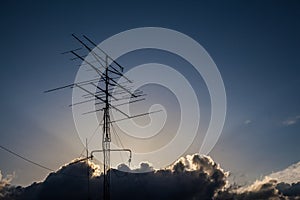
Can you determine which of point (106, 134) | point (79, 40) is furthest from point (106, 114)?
point (79, 40)

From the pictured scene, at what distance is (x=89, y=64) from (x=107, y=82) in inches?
213

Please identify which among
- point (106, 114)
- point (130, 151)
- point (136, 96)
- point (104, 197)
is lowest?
Result: point (104, 197)

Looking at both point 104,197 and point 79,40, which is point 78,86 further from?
point 104,197

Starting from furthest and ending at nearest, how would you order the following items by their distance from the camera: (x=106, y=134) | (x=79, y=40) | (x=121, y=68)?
(x=121, y=68)
(x=106, y=134)
(x=79, y=40)

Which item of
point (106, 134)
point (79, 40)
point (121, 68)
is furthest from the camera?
point (121, 68)

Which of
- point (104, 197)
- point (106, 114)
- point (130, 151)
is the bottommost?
point (104, 197)

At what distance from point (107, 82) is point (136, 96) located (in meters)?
5.27

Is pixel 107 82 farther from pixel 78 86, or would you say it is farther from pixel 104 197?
pixel 104 197

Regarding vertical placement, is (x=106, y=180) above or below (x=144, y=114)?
below

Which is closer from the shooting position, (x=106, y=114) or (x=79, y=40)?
(x=79, y=40)

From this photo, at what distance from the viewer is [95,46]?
59.9m

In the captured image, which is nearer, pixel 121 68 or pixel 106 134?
pixel 106 134

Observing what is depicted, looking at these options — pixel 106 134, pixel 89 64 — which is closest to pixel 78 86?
pixel 89 64

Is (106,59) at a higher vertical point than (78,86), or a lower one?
higher
